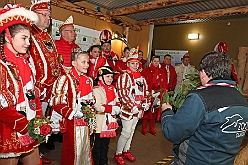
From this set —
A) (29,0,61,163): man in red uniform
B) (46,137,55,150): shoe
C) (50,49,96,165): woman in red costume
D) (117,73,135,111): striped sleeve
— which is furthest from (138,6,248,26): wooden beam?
(46,137,55,150): shoe

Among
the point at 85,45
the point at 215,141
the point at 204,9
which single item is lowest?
the point at 215,141

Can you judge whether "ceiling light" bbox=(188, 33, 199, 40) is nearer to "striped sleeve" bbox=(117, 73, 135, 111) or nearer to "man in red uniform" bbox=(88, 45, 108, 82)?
"man in red uniform" bbox=(88, 45, 108, 82)

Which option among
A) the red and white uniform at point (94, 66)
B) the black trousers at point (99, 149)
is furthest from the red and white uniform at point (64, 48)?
the black trousers at point (99, 149)

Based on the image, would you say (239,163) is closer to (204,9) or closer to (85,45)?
(85,45)

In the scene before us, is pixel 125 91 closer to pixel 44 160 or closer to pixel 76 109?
pixel 76 109

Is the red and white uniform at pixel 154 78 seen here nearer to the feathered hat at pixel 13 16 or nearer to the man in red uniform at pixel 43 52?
the man in red uniform at pixel 43 52

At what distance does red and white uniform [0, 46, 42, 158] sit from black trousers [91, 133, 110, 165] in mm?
1060

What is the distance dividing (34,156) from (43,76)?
127 centimetres

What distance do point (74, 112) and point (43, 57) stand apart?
1030 millimetres

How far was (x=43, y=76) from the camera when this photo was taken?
306 centimetres

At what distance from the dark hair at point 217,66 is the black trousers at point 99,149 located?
Result: 5.79 feet

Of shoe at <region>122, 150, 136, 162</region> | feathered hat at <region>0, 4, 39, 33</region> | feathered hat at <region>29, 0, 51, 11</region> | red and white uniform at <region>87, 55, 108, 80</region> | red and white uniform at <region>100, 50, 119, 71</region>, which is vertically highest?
feathered hat at <region>29, 0, 51, 11</region>

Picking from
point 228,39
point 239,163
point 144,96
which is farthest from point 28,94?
point 228,39

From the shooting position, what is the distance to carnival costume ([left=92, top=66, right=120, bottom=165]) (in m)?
2.90
